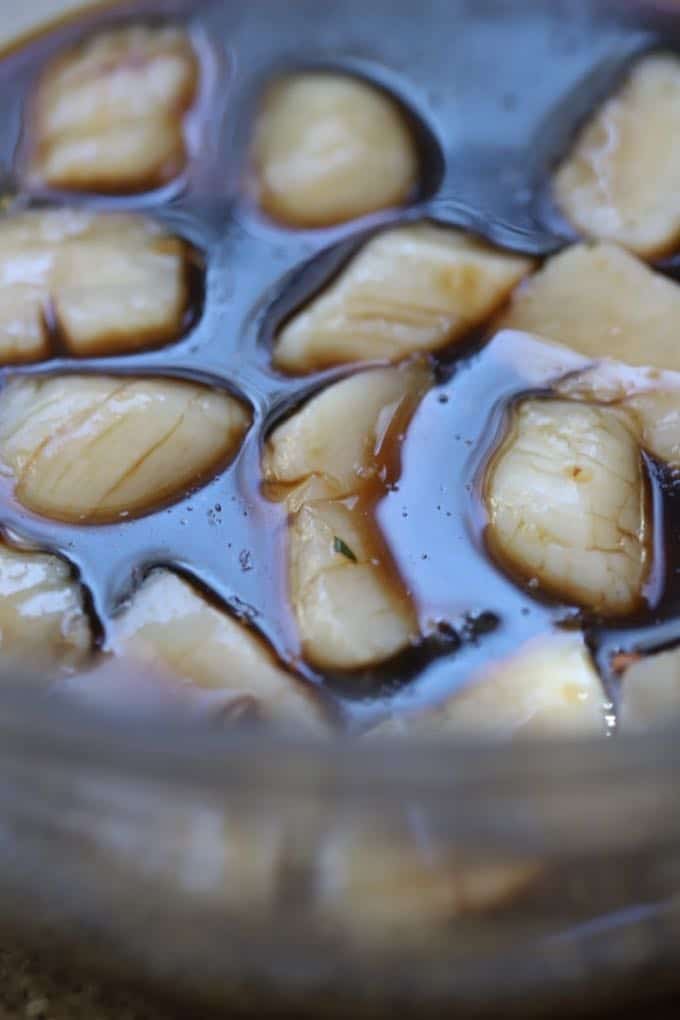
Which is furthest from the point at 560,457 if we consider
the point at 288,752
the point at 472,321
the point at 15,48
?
the point at 15,48

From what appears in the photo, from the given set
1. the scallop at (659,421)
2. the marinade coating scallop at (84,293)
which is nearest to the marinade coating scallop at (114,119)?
the marinade coating scallop at (84,293)

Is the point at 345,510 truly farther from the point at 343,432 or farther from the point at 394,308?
the point at 394,308

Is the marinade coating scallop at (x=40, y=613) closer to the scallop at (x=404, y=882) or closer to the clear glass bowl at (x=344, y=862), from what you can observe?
the clear glass bowl at (x=344, y=862)

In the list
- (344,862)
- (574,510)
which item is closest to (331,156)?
(574,510)

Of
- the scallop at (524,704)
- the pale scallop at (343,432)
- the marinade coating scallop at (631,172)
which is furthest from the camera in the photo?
the marinade coating scallop at (631,172)

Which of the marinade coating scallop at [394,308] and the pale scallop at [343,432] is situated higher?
the marinade coating scallop at [394,308]

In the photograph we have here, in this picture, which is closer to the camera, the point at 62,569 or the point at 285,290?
the point at 62,569

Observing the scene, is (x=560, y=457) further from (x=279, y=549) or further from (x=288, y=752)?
(x=288, y=752)
